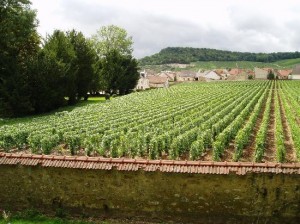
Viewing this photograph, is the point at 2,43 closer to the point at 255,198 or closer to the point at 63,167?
the point at 63,167

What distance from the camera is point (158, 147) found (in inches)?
724

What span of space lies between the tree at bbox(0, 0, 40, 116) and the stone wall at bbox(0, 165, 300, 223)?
81.8ft

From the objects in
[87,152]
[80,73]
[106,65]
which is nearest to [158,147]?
[87,152]

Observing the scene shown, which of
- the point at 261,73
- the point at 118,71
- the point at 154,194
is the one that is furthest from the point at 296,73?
the point at 154,194

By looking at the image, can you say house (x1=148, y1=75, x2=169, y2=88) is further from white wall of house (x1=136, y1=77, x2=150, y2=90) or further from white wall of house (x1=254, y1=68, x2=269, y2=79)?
white wall of house (x1=254, y1=68, x2=269, y2=79)

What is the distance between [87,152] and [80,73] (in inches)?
1433

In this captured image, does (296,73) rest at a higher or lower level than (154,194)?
lower

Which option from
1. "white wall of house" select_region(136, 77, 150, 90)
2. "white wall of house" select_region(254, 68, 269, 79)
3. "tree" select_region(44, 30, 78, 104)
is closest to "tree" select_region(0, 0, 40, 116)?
"tree" select_region(44, 30, 78, 104)

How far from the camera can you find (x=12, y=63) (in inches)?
1443

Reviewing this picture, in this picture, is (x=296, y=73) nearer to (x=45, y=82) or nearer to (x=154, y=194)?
(x=45, y=82)

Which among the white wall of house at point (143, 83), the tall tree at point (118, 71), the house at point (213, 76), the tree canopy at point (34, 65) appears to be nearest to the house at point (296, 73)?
the house at point (213, 76)

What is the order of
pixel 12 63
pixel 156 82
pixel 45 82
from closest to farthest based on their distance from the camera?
pixel 12 63, pixel 45 82, pixel 156 82

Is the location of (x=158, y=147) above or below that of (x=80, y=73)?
below

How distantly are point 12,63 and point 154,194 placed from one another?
2936cm
